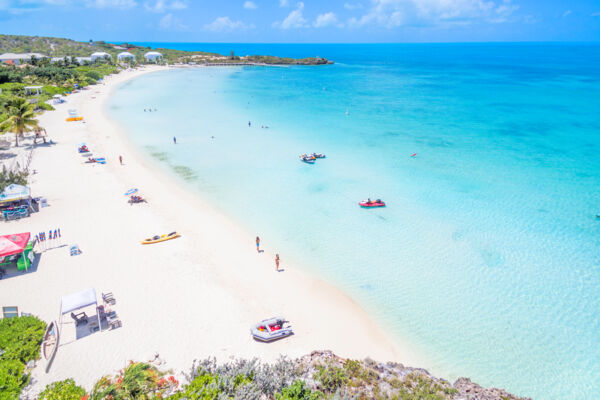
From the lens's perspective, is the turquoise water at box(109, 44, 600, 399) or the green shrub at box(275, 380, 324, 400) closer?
the green shrub at box(275, 380, 324, 400)

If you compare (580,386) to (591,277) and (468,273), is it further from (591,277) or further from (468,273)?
(591,277)

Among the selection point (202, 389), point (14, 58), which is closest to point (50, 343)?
point (202, 389)

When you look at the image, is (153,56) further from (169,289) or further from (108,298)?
(108,298)

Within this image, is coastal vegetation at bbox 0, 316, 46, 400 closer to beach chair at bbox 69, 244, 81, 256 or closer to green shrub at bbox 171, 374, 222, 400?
green shrub at bbox 171, 374, 222, 400

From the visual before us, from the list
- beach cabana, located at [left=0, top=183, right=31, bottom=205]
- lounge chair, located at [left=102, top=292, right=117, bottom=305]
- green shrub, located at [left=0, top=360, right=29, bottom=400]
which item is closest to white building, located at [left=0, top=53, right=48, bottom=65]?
beach cabana, located at [left=0, top=183, right=31, bottom=205]

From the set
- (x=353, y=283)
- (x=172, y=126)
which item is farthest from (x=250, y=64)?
(x=353, y=283)

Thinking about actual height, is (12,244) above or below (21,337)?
above

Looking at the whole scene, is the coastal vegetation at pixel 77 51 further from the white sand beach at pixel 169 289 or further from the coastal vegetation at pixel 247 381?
the coastal vegetation at pixel 247 381
